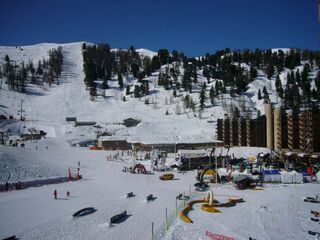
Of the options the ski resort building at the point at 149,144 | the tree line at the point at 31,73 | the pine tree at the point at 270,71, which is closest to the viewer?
the ski resort building at the point at 149,144

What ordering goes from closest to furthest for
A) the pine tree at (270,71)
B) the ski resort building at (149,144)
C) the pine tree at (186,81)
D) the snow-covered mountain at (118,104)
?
the ski resort building at (149,144) → the snow-covered mountain at (118,104) → the pine tree at (186,81) → the pine tree at (270,71)

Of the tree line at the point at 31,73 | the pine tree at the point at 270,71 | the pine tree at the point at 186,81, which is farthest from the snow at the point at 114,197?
the pine tree at the point at 270,71

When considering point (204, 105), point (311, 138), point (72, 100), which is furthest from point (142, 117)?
point (311, 138)

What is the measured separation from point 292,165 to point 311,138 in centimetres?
1143

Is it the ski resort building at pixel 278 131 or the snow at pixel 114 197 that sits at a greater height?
the ski resort building at pixel 278 131

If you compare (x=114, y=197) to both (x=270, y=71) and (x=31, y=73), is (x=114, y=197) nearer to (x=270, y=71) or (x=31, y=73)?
(x=270, y=71)

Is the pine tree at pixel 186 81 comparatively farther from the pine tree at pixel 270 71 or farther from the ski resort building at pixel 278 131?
the ski resort building at pixel 278 131

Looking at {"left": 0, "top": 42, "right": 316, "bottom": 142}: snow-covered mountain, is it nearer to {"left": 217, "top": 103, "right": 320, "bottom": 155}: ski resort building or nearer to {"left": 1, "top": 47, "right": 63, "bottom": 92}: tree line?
{"left": 1, "top": 47, "right": 63, "bottom": 92}: tree line

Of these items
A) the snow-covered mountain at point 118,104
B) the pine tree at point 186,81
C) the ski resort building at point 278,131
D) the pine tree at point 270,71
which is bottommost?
the ski resort building at point 278,131

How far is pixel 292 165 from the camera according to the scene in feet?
109

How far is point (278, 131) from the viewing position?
4703 centimetres

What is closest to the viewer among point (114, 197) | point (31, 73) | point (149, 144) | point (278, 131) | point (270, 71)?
point (114, 197)

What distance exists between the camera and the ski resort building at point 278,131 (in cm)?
4312

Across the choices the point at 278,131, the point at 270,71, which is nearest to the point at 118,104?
the point at 270,71
